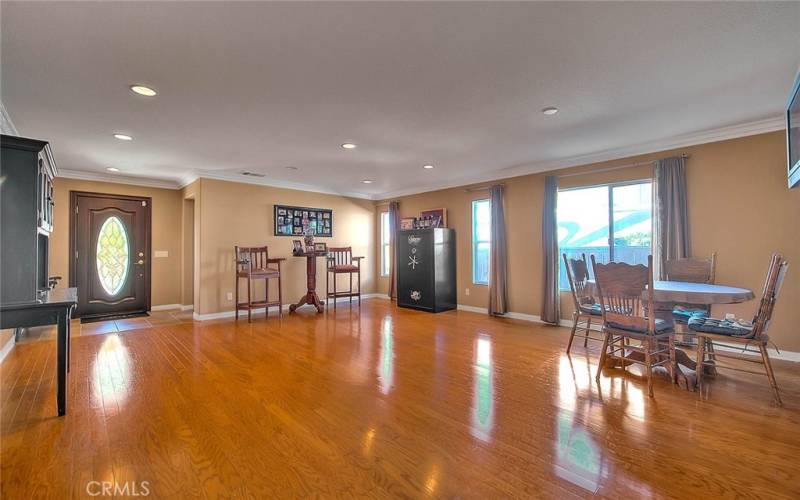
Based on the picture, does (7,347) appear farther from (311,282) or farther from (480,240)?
(480,240)

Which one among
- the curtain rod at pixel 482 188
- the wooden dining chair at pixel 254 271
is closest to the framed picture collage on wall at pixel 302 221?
the wooden dining chair at pixel 254 271

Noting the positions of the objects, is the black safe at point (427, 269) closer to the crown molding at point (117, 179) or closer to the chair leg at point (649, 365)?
the chair leg at point (649, 365)

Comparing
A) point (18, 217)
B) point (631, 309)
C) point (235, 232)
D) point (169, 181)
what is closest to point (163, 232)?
point (169, 181)

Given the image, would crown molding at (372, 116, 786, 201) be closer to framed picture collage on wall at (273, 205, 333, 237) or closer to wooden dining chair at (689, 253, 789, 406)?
wooden dining chair at (689, 253, 789, 406)

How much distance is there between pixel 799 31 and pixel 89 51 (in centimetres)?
431

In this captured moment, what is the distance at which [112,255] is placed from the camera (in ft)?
19.4

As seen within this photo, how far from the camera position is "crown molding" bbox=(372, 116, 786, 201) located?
354 cm

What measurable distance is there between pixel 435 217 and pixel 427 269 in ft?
3.82

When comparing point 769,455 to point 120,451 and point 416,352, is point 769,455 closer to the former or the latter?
point 416,352

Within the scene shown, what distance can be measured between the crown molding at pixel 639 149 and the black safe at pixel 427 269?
113cm

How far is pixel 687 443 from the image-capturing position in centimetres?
196

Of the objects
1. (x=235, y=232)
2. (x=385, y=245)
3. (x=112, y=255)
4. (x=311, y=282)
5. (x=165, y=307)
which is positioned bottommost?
(x=165, y=307)
